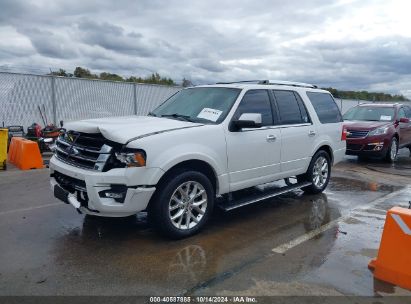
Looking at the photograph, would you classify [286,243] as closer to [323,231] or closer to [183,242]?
[323,231]

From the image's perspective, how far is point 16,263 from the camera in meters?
4.06

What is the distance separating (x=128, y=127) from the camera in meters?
4.58

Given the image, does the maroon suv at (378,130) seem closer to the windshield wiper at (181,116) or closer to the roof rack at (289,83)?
the roof rack at (289,83)

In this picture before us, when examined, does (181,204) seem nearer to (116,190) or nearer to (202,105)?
(116,190)

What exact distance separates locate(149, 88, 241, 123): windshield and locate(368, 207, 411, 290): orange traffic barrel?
7.87 feet

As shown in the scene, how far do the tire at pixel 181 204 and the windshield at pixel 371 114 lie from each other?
348 inches

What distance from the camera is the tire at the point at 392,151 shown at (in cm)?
1125

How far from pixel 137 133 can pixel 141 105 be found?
11878mm

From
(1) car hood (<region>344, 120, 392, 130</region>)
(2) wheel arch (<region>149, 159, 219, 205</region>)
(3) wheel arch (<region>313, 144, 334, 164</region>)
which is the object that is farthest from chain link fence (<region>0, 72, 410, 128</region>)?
(2) wheel arch (<region>149, 159, 219, 205</region>)

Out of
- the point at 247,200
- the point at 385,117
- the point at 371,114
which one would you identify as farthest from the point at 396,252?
the point at 371,114

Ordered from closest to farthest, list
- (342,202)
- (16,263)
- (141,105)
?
1. (16,263)
2. (342,202)
3. (141,105)

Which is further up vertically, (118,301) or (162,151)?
(162,151)

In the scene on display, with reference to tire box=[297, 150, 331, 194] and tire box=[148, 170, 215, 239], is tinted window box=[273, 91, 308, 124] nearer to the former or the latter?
tire box=[297, 150, 331, 194]

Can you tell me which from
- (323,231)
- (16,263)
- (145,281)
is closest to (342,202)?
(323,231)
